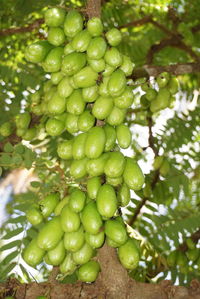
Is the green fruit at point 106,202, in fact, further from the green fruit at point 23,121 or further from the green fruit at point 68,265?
the green fruit at point 23,121

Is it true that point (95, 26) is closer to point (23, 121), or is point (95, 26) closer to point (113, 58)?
point (113, 58)

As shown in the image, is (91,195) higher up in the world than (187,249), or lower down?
→ higher up

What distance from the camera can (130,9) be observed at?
4309mm

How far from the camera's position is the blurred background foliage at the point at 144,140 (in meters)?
2.65

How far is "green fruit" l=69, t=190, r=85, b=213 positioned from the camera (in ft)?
5.92

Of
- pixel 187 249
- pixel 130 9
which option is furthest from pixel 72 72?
pixel 130 9

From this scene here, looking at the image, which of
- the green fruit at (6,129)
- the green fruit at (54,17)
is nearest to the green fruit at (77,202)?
the green fruit at (54,17)

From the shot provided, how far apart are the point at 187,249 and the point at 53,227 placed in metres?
1.54

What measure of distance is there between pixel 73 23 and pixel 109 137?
0.53 metres

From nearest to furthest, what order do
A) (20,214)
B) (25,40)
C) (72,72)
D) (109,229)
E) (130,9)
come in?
(109,229) < (72,72) < (20,214) < (25,40) < (130,9)

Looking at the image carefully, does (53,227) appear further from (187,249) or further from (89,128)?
(187,249)

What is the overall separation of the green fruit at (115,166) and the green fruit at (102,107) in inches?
7.5

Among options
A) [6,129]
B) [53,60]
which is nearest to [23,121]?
[6,129]

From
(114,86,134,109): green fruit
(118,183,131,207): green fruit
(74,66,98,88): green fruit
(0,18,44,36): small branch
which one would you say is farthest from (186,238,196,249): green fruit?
(0,18,44,36): small branch
